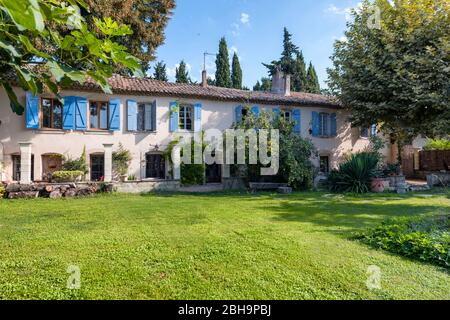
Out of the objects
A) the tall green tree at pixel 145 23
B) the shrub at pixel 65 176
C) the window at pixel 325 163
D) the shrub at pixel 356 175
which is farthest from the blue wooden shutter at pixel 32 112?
the window at pixel 325 163

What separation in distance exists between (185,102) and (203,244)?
10.9 m

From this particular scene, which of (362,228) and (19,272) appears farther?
(362,228)

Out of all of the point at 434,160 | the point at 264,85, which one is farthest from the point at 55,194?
the point at 264,85

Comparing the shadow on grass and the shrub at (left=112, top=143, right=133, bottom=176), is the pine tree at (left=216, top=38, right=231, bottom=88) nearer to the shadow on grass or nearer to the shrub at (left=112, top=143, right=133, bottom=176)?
the shrub at (left=112, top=143, right=133, bottom=176)

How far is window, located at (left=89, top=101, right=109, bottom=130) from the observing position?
13.3 m

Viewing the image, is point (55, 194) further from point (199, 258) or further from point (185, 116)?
point (199, 258)

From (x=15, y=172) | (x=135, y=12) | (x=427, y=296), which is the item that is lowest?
(x=427, y=296)

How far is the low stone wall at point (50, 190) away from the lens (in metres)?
10.9

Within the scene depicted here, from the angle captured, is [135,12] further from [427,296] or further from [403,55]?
[427,296]

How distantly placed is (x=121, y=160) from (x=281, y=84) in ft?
37.2

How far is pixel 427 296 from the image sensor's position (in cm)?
334

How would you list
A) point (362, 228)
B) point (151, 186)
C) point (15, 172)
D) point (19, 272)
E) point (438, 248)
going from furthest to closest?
1. point (151, 186)
2. point (15, 172)
3. point (362, 228)
4. point (438, 248)
5. point (19, 272)
